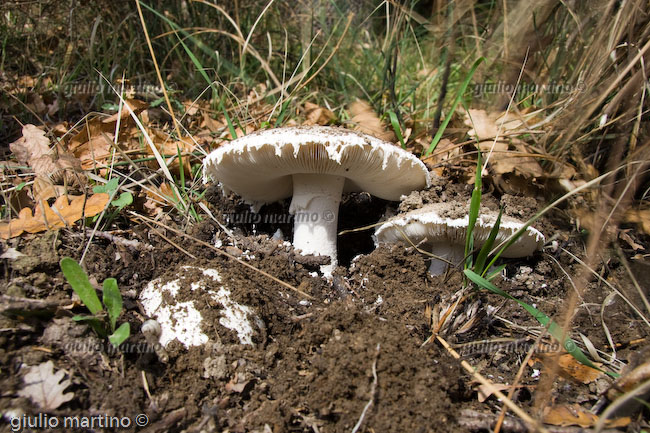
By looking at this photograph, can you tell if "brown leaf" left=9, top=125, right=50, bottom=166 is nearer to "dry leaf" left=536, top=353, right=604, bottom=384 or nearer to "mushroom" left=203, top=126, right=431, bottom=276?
"mushroom" left=203, top=126, right=431, bottom=276

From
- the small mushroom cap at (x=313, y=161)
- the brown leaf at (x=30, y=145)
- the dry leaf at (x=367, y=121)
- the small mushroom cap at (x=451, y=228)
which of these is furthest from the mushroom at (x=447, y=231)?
the brown leaf at (x=30, y=145)

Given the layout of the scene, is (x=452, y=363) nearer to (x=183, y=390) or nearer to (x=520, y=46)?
(x=183, y=390)

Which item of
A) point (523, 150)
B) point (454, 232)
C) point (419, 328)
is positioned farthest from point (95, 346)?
point (523, 150)

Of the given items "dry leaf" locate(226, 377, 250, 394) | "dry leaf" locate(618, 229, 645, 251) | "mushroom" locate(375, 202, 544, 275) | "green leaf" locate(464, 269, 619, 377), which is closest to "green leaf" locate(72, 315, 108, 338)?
"dry leaf" locate(226, 377, 250, 394)

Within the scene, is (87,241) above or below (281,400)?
above

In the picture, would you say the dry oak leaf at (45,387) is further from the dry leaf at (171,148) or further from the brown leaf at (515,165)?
the brown leaf at (515,165)

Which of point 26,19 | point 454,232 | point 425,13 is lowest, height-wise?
point 454,232

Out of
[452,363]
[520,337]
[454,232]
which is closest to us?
[452,363]

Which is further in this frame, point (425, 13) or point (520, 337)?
point (425, 13)
